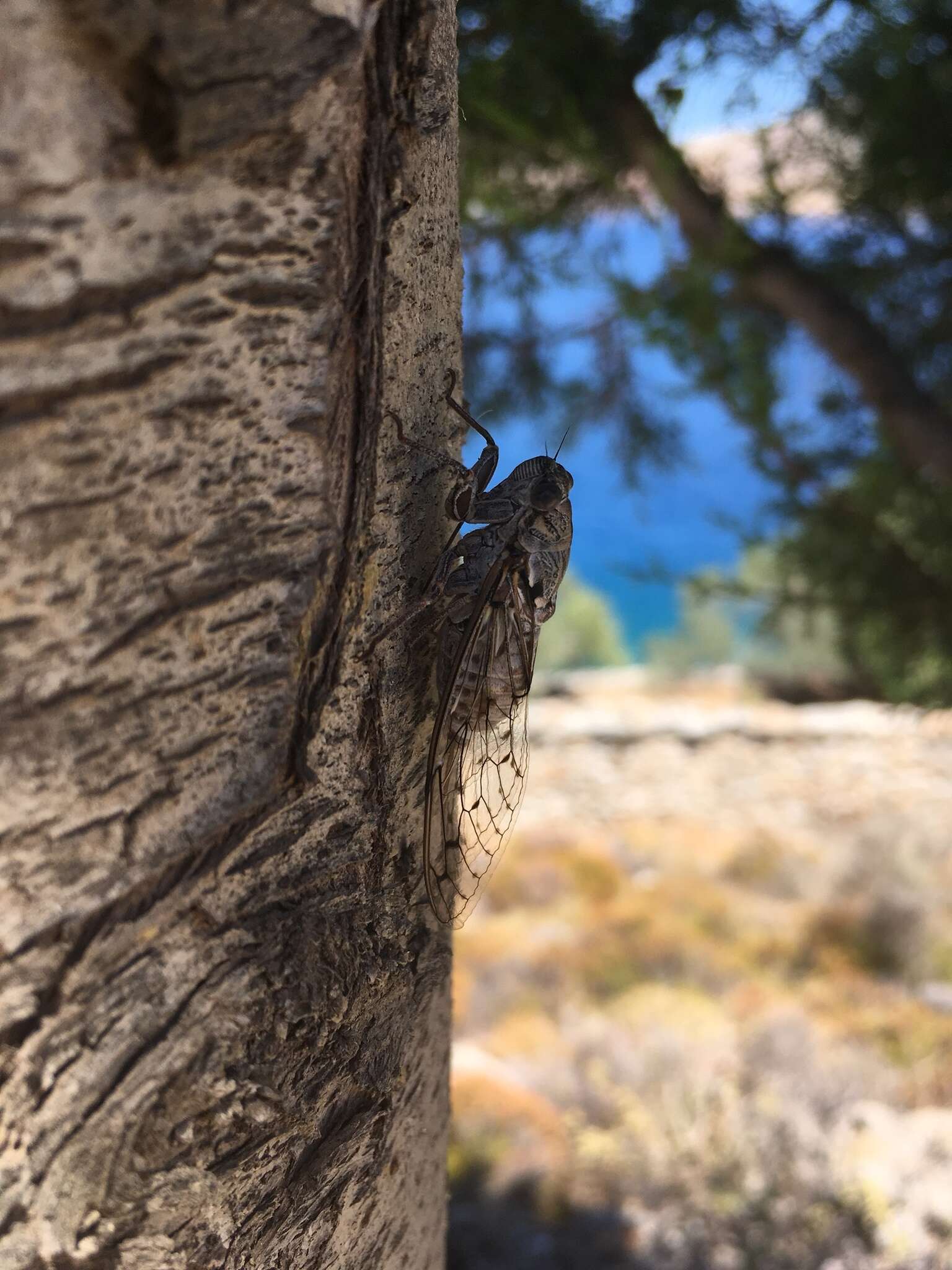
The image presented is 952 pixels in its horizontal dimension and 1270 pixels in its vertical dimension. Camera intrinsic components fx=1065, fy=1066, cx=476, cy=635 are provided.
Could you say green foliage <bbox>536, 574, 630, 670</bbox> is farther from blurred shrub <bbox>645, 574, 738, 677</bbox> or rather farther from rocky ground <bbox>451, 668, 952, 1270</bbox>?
rocky ground <bbox>451, 668, 952, 1270</bbox>

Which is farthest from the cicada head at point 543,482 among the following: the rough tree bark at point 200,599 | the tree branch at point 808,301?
the tree branch at point 808,301

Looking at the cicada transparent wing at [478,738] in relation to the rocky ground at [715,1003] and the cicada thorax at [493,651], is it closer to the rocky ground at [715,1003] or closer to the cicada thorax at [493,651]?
the cicada thorax at [493,651]

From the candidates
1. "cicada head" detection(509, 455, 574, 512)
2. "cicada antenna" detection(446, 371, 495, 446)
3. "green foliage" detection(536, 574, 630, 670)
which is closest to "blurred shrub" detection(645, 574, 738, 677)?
"green foliage" detection(536, 574, 630, 670)

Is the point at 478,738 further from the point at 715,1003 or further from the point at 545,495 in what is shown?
the point at 715,1003

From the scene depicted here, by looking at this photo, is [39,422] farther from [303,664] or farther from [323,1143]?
[323,1143]

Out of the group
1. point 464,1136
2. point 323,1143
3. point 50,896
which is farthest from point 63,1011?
point 464,1136

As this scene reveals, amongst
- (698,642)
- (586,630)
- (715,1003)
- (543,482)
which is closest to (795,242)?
(543,482)
